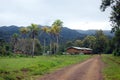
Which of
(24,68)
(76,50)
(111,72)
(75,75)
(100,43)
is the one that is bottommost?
(76,50)

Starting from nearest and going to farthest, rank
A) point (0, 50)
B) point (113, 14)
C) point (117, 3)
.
Answer: 1. point (117, 3)
2. point (113, 14)
3. point (0, 50)

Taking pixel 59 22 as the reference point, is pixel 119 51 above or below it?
below

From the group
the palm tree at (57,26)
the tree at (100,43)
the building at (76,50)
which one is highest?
the palm tree at (57,26)

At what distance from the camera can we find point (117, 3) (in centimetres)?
4756

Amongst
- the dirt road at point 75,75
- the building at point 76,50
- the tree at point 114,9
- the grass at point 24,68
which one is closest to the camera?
the dirt road at point 75,75

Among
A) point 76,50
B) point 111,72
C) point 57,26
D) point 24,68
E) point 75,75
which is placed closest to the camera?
point 75,75

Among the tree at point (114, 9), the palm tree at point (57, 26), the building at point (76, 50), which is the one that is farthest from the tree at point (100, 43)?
the tree at point (114, 9)

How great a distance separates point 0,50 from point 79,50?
78.0 meters

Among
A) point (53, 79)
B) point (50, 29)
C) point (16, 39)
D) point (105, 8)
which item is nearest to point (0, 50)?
point (50, 29)

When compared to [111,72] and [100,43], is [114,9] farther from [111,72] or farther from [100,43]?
[100,43]

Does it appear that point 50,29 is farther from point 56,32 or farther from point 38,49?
point 38,49

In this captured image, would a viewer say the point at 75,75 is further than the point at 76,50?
No

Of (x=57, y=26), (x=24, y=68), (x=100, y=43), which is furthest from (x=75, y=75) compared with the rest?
(x=100, y=43)

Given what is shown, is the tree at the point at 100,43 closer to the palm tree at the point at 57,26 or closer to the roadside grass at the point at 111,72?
the palm tree at the point at 57,26
